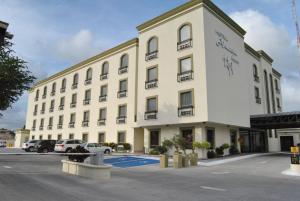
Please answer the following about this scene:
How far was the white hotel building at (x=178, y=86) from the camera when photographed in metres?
24.9

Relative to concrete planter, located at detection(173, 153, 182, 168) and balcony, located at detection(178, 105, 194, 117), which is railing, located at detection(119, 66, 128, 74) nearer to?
balcony, located at detection(178, 105, 194, 117)

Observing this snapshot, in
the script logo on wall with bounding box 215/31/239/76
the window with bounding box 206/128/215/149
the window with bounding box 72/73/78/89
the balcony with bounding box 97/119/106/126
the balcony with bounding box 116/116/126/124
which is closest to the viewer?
the window with bounding box 206/128/215/149

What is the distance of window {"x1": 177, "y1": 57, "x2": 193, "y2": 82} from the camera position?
82.4 feet

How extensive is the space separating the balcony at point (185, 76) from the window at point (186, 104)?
53.5 inches

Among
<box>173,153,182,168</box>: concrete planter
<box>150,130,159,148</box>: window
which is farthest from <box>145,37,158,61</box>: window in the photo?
<box>173,153,182,168</box>: concrete planter

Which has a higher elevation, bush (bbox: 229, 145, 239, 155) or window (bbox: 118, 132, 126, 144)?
window (bbox: 118, 132, 126, 144)

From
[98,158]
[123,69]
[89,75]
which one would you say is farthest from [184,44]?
[89,75]

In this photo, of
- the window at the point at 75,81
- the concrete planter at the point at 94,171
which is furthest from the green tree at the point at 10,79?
the window at the point at 75,81

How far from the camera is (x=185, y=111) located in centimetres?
2473

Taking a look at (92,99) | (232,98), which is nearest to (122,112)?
(92,99)

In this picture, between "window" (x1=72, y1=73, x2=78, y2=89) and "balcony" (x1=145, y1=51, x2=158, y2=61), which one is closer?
"balcony" (x1=145, y1=51, x2=158, y2=61)

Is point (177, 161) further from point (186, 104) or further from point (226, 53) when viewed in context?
point (226, 53)

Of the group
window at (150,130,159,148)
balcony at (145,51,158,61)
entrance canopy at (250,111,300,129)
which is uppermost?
balcony at (145,51,158,61)

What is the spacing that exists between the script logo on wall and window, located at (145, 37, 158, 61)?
6715mm
